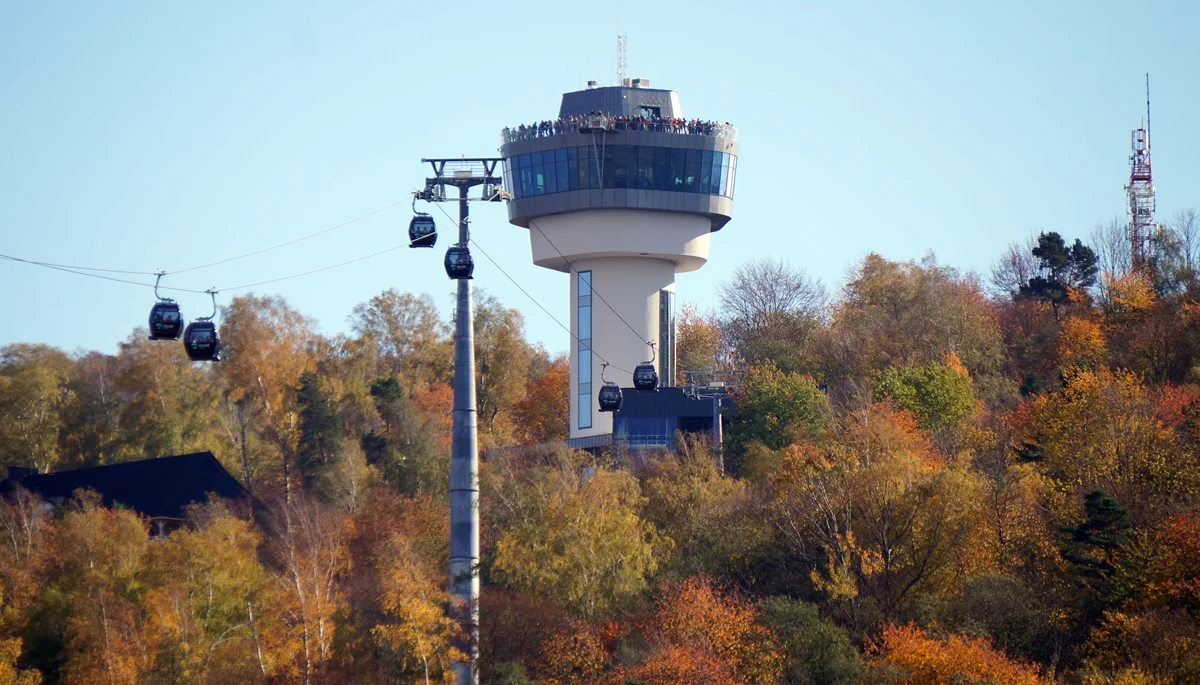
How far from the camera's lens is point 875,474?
58.8 meters

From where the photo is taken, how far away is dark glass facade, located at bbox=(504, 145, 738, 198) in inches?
3337

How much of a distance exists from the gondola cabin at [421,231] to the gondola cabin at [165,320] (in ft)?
27.2

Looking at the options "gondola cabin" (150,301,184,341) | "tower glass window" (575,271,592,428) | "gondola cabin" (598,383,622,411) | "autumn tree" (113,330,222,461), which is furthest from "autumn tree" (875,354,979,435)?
"gondola cabin" (150,301,184,341)

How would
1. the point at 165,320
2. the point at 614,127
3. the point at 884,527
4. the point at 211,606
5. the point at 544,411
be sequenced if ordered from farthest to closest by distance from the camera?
1. the point at 544,411
2. the point at 614,127
3. the point at 211,606
4. the point at 884,527
5. the point at 165,320

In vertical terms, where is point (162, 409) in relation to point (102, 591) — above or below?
above

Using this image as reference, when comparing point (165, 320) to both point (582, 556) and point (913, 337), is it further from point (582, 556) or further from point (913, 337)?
point (913, 337)

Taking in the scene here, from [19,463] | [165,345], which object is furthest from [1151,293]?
[19,463]

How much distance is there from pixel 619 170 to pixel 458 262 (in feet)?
124

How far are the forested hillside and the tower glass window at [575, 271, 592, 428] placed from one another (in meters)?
5.93

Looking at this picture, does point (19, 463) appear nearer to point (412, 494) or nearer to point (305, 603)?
point (412, 494)

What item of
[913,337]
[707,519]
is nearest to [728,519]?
[707,519]

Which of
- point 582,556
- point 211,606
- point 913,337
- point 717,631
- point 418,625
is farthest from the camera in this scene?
point 913,337

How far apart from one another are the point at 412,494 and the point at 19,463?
31.9 m

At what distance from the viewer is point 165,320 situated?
4153 centimetres
